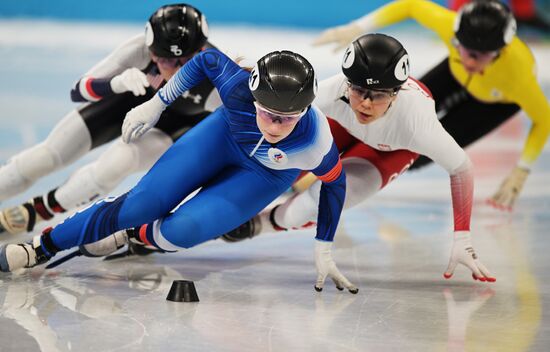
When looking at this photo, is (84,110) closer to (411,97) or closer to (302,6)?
(411,97)

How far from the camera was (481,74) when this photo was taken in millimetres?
5758

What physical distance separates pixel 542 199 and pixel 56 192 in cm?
351

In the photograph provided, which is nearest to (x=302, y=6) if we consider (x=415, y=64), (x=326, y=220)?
(x=415, y=64)

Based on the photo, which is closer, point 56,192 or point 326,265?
point 326,265

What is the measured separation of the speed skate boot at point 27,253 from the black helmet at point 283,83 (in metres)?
1.19

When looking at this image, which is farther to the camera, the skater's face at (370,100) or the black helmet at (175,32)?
the black helmet at (175,32)

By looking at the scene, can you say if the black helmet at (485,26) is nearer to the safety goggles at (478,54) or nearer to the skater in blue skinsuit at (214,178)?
the safety goggles at (478,54)

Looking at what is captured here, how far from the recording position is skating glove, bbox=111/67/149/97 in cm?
440

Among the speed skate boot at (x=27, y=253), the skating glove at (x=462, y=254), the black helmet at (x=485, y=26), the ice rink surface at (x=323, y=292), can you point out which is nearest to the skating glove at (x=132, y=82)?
the ice rink surface at (x=323, y=292)

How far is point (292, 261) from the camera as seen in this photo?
4746 mm

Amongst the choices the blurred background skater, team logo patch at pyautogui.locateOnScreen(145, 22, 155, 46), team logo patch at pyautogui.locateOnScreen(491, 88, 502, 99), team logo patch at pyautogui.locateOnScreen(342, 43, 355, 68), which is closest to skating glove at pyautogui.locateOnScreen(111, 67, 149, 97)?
the blurred background skater

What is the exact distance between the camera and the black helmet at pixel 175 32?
461cm

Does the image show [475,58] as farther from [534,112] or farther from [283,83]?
[283,83]

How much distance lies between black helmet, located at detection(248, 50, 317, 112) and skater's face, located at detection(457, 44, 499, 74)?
199cm
